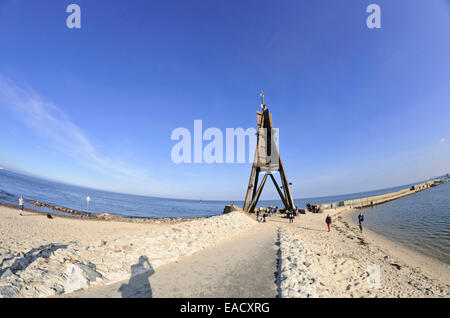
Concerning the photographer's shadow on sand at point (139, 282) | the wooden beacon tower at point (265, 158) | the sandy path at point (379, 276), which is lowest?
the sandy path at point (379, 276)

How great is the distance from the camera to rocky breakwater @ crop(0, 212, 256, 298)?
404 centimetres

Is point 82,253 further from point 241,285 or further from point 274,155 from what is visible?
point 274,155

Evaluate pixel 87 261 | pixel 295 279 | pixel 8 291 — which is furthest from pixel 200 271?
pixel 8 291

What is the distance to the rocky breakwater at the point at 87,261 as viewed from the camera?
4.04 meters

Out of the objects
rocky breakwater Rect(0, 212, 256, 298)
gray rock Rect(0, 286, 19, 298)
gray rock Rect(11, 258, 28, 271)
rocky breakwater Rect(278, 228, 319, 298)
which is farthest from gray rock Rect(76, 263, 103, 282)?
rocky breakwater Rect(278, 228, 319, 298)

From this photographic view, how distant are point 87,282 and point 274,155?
46.1ft

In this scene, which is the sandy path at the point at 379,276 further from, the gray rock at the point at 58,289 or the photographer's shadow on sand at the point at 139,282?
the gray rock at the point at 58,289

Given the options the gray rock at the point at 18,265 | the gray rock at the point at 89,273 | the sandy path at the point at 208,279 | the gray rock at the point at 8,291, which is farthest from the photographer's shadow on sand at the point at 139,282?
the gray rock at the point at 18,265

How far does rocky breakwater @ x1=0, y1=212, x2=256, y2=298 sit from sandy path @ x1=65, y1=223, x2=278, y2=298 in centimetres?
40

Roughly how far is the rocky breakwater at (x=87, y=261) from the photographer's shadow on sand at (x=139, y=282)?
10 cm

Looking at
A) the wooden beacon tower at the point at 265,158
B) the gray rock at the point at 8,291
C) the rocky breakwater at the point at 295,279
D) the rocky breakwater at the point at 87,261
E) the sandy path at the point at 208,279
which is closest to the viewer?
the gray rock at the point at 8,291

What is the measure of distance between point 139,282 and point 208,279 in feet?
6.52
